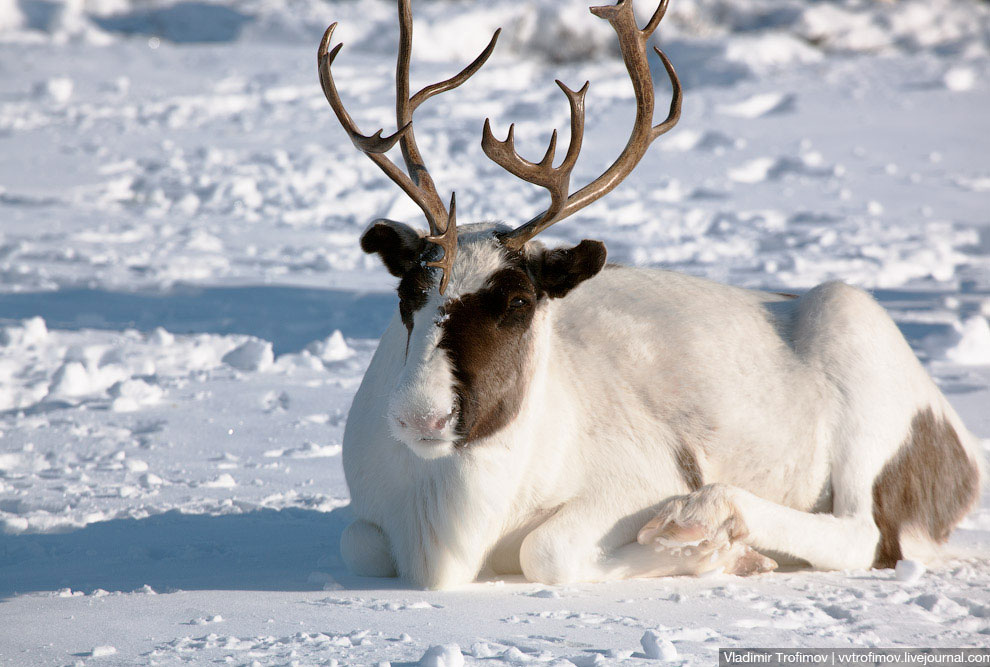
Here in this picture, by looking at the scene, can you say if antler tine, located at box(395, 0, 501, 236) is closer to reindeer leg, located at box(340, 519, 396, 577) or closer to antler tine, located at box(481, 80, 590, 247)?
antler tine, located at box(481, 80, 590, 247)

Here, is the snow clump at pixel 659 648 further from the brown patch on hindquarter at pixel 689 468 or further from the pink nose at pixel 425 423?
the brown patch on hindquarter at pixel 689 468

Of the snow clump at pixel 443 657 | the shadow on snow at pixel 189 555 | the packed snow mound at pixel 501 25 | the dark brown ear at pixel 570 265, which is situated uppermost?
the packed snow mound at pixel 501 25

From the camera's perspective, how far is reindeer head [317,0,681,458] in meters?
3.49

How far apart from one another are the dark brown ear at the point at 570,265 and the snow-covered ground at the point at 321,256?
1131mm

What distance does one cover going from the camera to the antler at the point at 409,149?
361 centimetres

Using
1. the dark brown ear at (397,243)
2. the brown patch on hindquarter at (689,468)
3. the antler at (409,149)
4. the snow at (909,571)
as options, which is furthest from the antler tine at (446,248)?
the snow at (909,571)

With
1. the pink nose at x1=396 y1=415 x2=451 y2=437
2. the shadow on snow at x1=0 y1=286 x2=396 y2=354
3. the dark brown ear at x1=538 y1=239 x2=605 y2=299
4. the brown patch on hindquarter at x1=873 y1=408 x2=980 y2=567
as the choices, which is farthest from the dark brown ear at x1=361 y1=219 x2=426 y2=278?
the shadow on snow at x1=0 y1=286 x2=396 y2=354

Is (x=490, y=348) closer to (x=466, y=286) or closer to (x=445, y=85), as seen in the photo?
(x=466, y=286)

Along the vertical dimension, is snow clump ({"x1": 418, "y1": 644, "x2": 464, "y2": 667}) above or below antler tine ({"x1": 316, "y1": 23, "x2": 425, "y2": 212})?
below

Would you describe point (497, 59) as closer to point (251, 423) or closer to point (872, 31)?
point (872, 31)

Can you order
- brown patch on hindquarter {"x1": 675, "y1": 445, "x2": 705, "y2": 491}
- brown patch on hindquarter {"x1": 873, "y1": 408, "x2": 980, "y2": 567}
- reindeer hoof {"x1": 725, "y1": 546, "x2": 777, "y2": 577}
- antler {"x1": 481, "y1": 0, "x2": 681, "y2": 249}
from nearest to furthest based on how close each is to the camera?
antler {"x1": 481, "y1": 0, "x2": 681, "y2": 249} < reindeer hoof {"x1": 725, "y1": 546, "x2": 777, "y2": 577} < brown patch on hindquarter {"x1": 675, "y1": 445, "x2": 705, "y2": 491} < brown patch on hindquarter {"x1": 873, "y1": 408, "x2": 980, "y2": 567}

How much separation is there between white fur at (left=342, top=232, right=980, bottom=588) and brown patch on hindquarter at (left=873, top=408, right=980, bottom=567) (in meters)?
0.07

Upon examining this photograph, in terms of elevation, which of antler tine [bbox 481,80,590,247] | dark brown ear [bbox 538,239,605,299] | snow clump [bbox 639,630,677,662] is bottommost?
snow clump [bbox 639,630,677,662]

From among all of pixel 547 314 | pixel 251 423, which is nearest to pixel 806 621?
pixel 547 314
